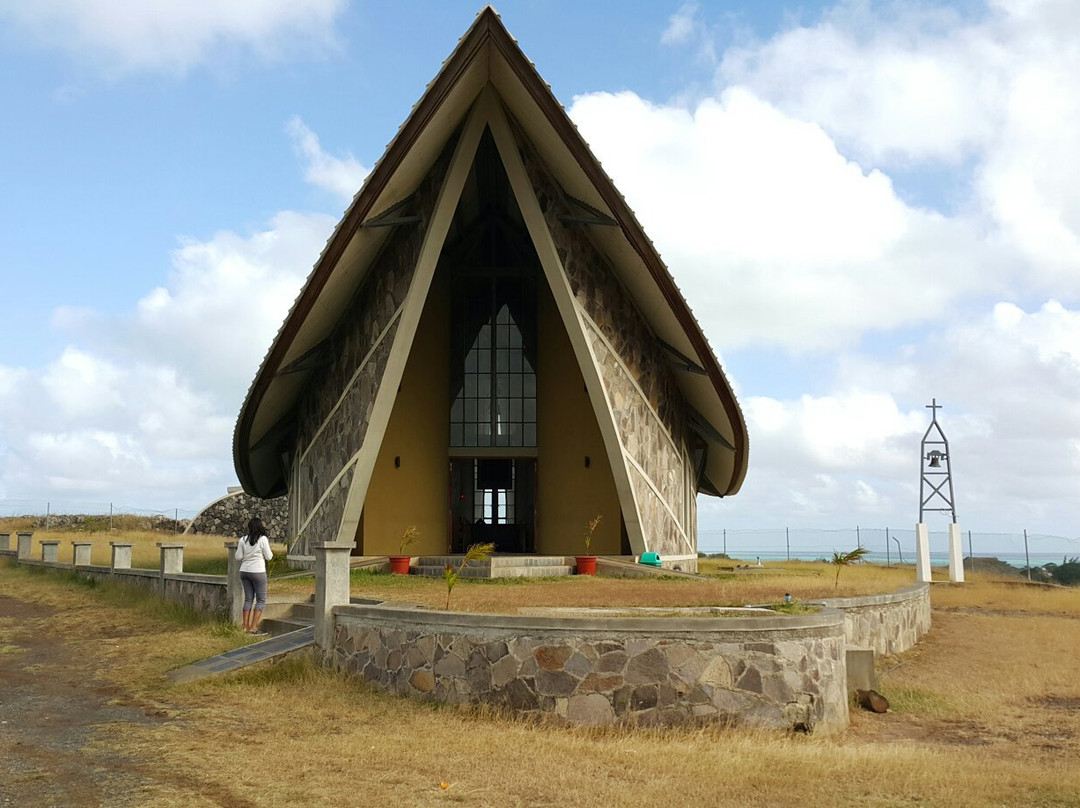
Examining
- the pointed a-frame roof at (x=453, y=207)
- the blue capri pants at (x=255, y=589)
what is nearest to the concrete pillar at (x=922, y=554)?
the pointed a-frame roof at (x=453, y=207)

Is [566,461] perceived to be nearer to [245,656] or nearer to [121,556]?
[121,556]

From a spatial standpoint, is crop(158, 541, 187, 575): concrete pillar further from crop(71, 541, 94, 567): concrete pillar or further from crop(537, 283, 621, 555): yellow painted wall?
crop(537, 283, 621, 555): yellow painted wall

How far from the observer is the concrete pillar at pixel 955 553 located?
90.8ft

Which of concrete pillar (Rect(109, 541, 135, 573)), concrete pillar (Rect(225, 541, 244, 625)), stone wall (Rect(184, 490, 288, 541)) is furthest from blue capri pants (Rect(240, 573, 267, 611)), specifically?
stone wall (Rect(184, 490, 288, 541))

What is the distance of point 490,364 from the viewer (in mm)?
25828

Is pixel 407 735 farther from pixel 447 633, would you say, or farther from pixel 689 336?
pixel 689 336

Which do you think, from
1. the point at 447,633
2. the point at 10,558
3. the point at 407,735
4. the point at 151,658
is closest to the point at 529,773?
the point at 407,735

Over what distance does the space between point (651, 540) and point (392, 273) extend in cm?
810

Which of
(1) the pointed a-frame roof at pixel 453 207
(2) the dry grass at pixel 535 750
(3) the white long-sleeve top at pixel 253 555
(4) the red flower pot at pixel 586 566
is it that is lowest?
(2) the dry grass at pixel 535 750

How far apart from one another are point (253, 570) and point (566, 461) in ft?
40.2

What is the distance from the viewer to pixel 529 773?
295 inches

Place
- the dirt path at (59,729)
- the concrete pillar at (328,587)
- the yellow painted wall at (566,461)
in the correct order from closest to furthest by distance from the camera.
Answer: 1. the dirt path at (59,729)
2. the concrete pillar at (328,587)
3. the yellow painted wall at (566,461)

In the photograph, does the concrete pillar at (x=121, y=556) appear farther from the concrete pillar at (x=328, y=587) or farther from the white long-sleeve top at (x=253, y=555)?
the concrete pillar at (x=328, y=587)

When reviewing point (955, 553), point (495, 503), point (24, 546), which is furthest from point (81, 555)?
point (955, 553)
